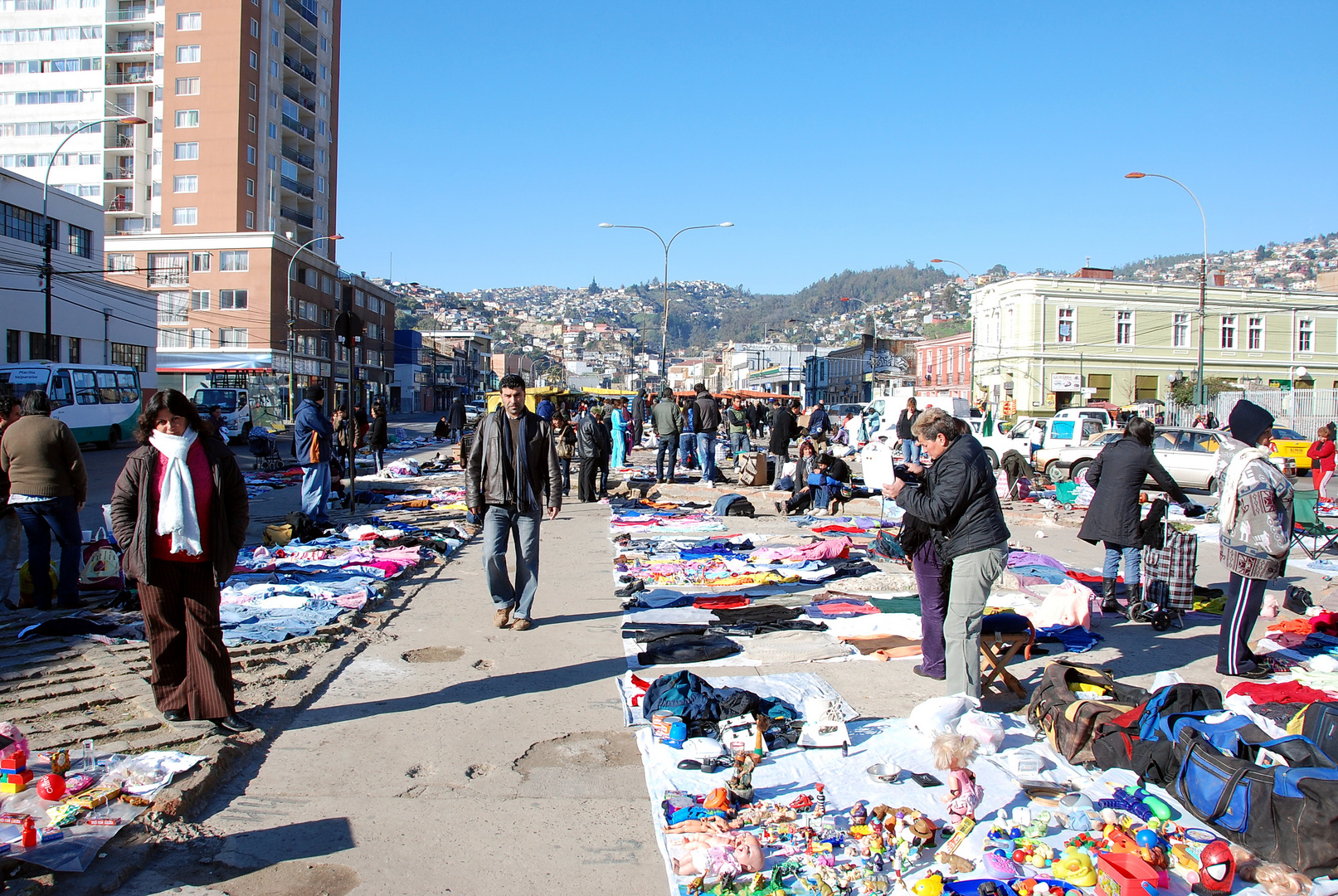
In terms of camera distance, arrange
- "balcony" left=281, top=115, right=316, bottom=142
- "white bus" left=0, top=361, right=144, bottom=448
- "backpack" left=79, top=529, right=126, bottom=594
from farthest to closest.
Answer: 1. "balcony" left=281, top=115, right=316, bottom=142
2. "white bus" left=0, top=361, right=144, bottom=448
3. "backpack" left=79, top=529, right=126, bottom=594

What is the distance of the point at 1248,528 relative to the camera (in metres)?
5.84

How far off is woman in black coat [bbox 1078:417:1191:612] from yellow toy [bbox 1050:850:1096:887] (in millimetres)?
4903

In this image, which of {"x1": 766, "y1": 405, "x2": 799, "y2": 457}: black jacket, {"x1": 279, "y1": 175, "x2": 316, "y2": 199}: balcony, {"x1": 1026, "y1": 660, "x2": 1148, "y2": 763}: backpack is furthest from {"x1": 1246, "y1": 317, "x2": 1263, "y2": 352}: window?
{"x1": 279, "y1": 175, "x2": 316, "y2": 199}: balcony

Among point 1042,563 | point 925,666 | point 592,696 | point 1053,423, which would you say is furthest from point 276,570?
point 1053,423

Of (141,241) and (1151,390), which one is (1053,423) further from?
(141,241)

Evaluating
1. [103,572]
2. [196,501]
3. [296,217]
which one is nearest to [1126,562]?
[196,501]

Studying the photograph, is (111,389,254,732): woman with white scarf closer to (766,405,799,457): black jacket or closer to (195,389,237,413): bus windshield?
(766,405,799,457): black jacket

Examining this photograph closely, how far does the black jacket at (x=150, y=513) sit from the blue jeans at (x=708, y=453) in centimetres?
1358

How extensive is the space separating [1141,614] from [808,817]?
4.94 metres

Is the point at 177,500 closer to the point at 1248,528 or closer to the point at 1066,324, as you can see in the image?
the point at 1248,528

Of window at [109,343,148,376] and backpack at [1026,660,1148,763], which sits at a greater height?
window at [109,343,148,376]

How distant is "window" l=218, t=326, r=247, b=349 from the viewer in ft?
179

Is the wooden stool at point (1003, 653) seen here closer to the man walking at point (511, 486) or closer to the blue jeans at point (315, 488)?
the man walking at point (511, 486)

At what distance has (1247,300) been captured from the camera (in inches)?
2040
